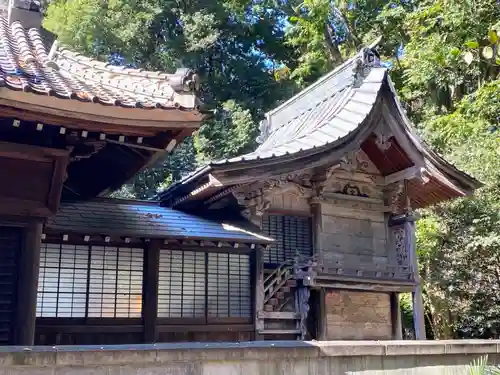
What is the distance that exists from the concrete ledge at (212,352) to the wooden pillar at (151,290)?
521 cm

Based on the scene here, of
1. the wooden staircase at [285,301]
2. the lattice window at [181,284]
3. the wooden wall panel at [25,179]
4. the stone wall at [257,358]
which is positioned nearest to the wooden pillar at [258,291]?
Answer: the wooden staircase at [285,301]

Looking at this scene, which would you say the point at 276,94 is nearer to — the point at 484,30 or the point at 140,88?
the point at 484,30

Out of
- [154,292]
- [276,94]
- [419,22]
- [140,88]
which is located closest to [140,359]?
[140,88]

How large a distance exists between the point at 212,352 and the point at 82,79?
4253mm

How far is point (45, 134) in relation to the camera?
7.11 m

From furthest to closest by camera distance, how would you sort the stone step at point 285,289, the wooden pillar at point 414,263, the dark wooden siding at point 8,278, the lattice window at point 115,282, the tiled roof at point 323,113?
the wooden pillar at point 414,263
the tiled roof at point 323,113
the stone step at point 285,289
the lattice window at point 115,282
the dark wooden siding at point 8,278

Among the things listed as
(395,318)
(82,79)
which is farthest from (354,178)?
(82,79)

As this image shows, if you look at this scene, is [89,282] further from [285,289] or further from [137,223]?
[285,289]

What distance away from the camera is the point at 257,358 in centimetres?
575

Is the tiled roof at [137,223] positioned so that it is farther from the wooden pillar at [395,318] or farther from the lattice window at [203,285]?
the wooden pillar at [395,318]

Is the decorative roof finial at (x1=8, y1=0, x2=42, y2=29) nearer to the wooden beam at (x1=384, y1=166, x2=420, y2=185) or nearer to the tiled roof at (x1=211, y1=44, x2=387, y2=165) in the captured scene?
the tiled roof at (x1=211, y1=44, x2=387, y2=165)

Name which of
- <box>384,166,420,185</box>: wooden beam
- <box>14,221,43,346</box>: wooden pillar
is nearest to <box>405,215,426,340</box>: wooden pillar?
<box>384,166,420,185</box>: wooden beam

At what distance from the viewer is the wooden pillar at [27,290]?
7059 millimetres

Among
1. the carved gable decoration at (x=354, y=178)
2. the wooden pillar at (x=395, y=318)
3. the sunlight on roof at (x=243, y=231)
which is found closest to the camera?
the sunlight on roof at (x=243, y=231)
